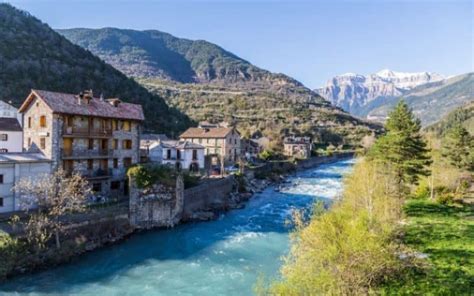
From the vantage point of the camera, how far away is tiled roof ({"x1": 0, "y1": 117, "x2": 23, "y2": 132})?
42406 millimetres

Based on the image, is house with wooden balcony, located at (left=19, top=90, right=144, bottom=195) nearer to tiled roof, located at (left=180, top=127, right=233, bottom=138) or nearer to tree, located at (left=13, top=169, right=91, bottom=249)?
tree, located at (left=13, top=169, right=91, bottom=249)

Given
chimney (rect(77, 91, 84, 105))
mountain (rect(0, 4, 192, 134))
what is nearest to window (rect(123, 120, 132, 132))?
chimney (rect(77, 91, 84, 105))

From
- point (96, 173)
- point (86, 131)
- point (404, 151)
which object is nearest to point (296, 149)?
point (404, 151)

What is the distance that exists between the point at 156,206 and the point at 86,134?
10.6m

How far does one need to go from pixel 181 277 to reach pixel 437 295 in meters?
16.3

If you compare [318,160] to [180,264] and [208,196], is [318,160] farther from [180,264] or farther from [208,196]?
[180,264]

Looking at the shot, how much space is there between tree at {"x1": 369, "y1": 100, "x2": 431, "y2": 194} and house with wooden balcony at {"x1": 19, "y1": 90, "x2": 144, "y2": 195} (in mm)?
28955

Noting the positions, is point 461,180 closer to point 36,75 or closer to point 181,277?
point 181,277

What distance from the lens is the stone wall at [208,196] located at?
4512 centimetres

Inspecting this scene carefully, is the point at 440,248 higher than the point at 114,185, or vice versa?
the point at 114,185

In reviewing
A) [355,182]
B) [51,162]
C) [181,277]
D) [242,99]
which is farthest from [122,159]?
[242,99]

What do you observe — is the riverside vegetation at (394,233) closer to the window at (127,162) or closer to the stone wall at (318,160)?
the window at (127,162)

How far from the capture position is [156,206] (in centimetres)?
4047

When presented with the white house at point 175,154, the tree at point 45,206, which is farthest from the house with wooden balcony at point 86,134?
the white house at point 175,154
